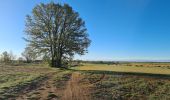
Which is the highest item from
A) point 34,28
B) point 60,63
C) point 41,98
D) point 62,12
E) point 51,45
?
point 62,12

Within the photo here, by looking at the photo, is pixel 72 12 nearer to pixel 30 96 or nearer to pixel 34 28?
pixel 34 28

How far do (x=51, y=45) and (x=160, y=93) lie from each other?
94.8 ft

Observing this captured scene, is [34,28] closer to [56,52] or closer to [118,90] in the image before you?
[56,52]

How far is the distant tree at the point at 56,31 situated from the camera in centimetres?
4106

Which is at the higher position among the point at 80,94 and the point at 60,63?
the point at 60,63

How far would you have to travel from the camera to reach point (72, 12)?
41.8 m

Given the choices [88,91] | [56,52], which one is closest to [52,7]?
[56,52]

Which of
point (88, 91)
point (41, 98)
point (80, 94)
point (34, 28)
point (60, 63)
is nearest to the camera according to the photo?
point (41, 98)

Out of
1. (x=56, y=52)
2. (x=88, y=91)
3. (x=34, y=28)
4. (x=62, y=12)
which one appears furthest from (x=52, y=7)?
(x=88, y=91)

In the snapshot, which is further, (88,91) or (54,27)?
(54,27)

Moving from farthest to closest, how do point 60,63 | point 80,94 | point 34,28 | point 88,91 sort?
point 60,63 < point 34,28 < point 88,91 < point 80,94

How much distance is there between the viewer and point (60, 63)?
43.7 meters

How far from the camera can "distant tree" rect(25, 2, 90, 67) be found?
41.1 m

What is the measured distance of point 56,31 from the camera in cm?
4191
